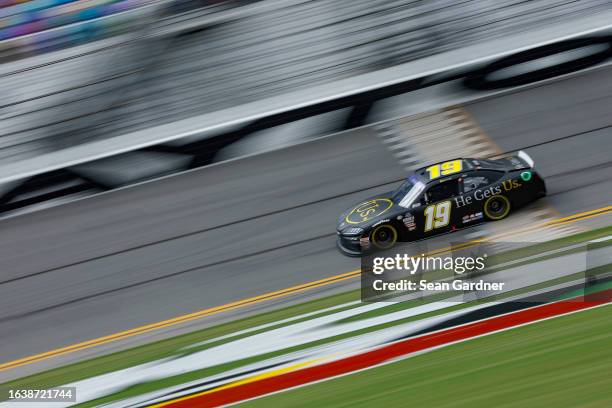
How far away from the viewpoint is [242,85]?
2002 centimetres

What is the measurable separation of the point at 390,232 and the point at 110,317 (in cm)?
499

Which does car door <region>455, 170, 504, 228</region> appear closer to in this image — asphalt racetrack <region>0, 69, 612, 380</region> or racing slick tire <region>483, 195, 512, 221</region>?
racing slick tire <region>483, 195, 512, 221</region>

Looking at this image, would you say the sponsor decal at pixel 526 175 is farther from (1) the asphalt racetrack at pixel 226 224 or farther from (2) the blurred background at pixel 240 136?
(1) the asphalt racetrack at pixel 226 224

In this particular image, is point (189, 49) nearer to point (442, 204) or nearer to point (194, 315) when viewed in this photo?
point (194, 315)

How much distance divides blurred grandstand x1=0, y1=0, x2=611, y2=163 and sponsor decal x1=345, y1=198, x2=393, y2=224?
6667 millimetres

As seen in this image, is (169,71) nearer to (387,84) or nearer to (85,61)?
(85,61)

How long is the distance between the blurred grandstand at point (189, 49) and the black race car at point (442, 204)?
7.14m

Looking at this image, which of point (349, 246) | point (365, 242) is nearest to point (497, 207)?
point (365, 242)

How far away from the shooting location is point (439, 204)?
42.8ft

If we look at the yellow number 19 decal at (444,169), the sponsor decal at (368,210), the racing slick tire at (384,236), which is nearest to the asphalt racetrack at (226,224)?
the racing slick tire at (384,236)

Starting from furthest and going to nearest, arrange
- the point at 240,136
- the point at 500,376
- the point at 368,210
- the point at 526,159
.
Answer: the point at 240,136 < the point at 526,159 < the point at 368,210 < the point at 500,376

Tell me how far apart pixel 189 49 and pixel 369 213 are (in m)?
9.93

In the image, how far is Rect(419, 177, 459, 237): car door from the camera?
1304 cm

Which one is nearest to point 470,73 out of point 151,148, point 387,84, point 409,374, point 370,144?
point 387,84
